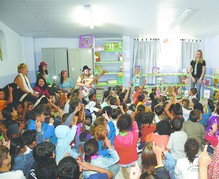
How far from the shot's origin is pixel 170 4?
3.71 m

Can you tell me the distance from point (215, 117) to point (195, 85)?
3200 mm

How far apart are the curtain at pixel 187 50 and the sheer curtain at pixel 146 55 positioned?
946 mm

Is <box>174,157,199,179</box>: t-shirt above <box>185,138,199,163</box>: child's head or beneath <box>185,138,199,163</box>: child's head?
beneath

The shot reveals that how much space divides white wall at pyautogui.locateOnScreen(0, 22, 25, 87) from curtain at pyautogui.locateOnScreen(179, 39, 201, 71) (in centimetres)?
581

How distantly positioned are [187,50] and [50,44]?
520 centimetres

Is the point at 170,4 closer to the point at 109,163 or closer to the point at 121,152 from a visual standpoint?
the point at 121,152

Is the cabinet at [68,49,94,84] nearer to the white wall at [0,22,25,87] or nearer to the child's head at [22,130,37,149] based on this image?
the white wall at [0,22,25,87]

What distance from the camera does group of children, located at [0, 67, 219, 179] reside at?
1.68 meters

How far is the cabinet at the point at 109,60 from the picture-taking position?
7238 mm

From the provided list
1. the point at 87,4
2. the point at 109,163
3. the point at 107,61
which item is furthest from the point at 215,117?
the point at 107,61

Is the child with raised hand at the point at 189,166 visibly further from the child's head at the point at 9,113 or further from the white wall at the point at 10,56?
the white wall at the point at 10,56

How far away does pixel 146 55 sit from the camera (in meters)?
7.83

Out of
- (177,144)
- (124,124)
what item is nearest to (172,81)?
(177,144)

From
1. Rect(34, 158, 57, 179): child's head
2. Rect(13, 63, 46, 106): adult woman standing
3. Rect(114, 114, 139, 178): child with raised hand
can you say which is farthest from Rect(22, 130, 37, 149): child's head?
Rect(13, 63, 46, 106): adult woman standing
